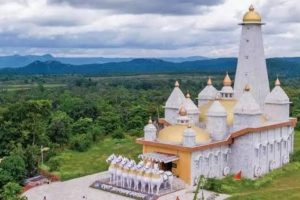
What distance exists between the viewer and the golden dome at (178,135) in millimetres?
29719

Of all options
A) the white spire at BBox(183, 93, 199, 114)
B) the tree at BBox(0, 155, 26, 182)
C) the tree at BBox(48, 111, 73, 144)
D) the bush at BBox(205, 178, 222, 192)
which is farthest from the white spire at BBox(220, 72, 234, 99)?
the tree at BBox(48, 111, 73, 144)

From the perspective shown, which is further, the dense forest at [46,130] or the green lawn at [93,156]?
the green lawn at [93,156]

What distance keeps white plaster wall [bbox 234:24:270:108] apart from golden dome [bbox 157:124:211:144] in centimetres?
479

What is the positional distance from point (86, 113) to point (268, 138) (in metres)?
26.3

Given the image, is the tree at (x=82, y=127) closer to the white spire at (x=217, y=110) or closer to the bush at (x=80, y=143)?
the bush at (x=80, y=143)

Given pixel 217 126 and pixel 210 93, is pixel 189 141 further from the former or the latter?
pixel 210 93

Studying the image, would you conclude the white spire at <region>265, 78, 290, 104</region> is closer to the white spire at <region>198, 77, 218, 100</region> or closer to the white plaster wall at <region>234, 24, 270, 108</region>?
the white plaster wall at <region>234, 24, 270, 108</region>

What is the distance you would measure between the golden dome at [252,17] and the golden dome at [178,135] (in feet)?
27.7

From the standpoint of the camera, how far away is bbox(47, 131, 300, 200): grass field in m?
27.6

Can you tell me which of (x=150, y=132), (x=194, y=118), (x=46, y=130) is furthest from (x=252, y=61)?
(x=46, y=130)

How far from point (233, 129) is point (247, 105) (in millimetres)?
1900

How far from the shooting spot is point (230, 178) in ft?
101

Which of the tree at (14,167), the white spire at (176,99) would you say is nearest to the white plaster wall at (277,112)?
the white spire at (176,99)

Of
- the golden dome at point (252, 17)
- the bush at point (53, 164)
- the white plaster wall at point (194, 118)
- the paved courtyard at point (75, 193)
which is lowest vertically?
the paved courtyard at point (75, 193)
